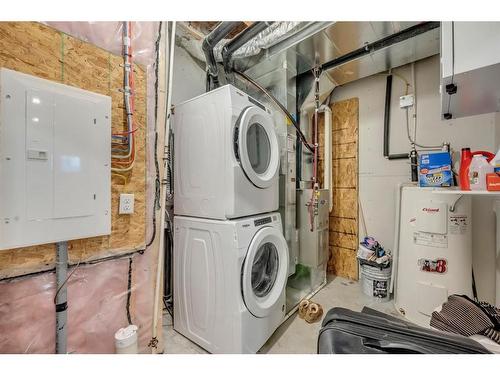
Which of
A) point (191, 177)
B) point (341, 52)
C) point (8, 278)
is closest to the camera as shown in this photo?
point (8, 278)

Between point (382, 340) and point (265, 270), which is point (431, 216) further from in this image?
point (382, 340)

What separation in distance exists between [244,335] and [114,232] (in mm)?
1004

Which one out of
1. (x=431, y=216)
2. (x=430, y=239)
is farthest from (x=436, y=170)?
(x=430, y=239)

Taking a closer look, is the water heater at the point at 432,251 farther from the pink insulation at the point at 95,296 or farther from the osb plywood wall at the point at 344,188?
the pink insulation at the point at 95,296

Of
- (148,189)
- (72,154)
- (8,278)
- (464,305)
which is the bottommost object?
(464,305)

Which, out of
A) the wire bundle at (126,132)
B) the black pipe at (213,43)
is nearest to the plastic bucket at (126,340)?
the wire bundle at (126,132)

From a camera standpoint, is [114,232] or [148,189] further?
[148,189]

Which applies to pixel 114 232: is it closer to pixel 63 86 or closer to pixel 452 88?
pixel 63 86

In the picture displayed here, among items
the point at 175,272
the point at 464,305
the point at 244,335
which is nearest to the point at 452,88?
the point at 464,305

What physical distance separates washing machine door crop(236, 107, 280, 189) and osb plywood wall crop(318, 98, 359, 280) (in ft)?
4.26

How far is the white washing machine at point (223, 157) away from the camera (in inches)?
55.8

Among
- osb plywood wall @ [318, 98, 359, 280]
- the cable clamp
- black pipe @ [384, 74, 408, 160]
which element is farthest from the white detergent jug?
the cable clamp

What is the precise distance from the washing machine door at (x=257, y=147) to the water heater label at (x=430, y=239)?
4.45 feet

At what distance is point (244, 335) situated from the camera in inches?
53.1
